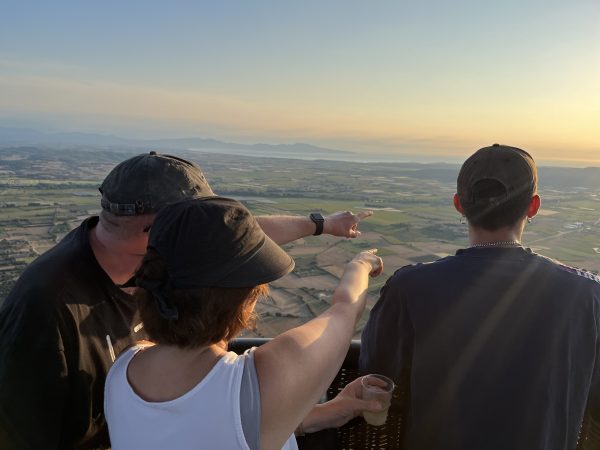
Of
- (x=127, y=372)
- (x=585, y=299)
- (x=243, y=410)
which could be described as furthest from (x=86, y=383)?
(x=585, y=299)

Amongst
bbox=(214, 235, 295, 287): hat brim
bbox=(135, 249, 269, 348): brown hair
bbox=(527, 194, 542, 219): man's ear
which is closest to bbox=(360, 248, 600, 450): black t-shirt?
bbox=(527, 194, 542, 219): man's ear

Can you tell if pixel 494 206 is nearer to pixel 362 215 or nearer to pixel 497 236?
pixel 497 236

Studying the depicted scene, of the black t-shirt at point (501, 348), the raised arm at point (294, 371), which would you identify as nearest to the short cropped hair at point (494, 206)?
the black t-shirt at point (501, 348)

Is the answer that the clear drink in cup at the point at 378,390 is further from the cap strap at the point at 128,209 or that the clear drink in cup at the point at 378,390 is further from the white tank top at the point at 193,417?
the cap strap at the point at 128,209

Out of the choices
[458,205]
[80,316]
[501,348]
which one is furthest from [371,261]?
[80,316]

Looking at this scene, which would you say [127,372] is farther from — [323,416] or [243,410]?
[323,416]
